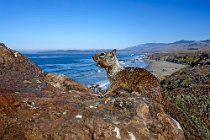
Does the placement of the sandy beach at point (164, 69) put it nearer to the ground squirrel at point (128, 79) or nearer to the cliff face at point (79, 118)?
the ground squirrel at point (128, 79)

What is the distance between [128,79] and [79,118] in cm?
417

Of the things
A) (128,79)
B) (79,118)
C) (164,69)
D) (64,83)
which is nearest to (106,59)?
(128,79)

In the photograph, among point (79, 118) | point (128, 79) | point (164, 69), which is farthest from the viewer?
point (164, 69)

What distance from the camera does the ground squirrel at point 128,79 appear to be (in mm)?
8031

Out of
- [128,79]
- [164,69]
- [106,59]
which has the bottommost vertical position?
[164,69]

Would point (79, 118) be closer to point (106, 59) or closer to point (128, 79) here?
point (128, 79)

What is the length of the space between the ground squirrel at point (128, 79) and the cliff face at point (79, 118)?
192 centimetres

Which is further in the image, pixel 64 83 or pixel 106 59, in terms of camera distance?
pixel 106 59

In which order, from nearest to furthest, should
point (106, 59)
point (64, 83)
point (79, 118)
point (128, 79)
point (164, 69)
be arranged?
1. point (79, 118)
2. point (64, 83)
3. point (128, 79)
4. point (106, 59)
5. point (164, 69)


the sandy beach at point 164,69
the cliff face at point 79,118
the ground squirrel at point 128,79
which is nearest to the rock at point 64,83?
the ground squirrel at point 128,79

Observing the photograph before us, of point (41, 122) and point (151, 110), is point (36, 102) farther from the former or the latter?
point (151, 110)

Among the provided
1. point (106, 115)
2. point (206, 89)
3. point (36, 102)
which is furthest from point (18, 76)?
point (206, 89)

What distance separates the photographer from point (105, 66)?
34.5 ft

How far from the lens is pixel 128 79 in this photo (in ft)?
29.8
